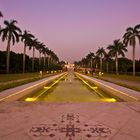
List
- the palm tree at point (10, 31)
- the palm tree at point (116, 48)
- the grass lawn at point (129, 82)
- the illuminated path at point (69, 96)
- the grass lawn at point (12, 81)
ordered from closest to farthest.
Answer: the illuminated path at point (69, 96) → the grass lawn at point (12, 81) → the grass lawn at point (129, 82) → the palm tree at point (10, 31) → the palm tree at point (116, 48)

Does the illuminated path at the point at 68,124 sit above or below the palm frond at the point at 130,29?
below

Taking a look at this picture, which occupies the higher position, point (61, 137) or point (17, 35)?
point (17, 35)

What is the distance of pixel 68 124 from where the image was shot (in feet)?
31.3

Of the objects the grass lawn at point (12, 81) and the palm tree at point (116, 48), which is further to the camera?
the palm tree at point (116, 48)

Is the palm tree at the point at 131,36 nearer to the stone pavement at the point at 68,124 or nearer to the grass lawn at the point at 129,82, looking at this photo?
the grass lawn at the point at 129,82

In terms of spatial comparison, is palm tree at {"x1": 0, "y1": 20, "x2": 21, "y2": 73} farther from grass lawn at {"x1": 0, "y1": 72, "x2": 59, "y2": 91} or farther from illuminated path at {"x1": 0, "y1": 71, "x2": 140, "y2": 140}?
illuminated path at {"x1": 0, "y1": 71, "x2": 140, "y2": 140}

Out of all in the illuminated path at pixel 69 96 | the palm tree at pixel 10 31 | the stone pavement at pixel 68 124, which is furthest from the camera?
the palm tree at pixel 10 31

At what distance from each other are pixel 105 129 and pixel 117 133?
57 cm

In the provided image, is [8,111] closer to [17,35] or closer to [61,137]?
[61,137]

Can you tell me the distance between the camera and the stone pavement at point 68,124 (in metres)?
7.95

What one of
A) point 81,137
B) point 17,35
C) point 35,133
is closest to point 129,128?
point 81,137

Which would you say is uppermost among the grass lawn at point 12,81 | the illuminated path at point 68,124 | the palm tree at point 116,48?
the palm tree at point 116,48

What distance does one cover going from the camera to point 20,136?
26.0 ft

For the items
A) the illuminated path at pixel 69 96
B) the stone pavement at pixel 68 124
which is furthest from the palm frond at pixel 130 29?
the stone pavement at pixel 68 124
